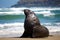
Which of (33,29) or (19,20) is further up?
(19,20)

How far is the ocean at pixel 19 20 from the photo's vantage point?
5672mm

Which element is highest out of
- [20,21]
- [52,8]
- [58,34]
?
[52,8]

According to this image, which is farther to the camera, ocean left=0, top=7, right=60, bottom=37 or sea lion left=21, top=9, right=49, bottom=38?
ocean left=0, top=7, right=60, bottom=37

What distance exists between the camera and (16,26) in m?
5.72

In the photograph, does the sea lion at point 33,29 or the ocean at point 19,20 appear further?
the ocean at point 19,20

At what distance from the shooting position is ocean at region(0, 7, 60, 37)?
223 inches

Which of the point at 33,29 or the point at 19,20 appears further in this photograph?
the point at 19,20

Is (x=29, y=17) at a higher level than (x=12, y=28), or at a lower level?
higher

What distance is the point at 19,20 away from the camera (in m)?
5.78

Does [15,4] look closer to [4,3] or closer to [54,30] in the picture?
[4,3]

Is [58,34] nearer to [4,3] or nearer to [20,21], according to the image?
[20,21]

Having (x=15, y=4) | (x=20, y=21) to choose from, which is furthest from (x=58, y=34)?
(x=15, y=4)

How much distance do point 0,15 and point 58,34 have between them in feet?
5.97

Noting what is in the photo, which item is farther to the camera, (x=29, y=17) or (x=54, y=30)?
(x=54, y=30)
